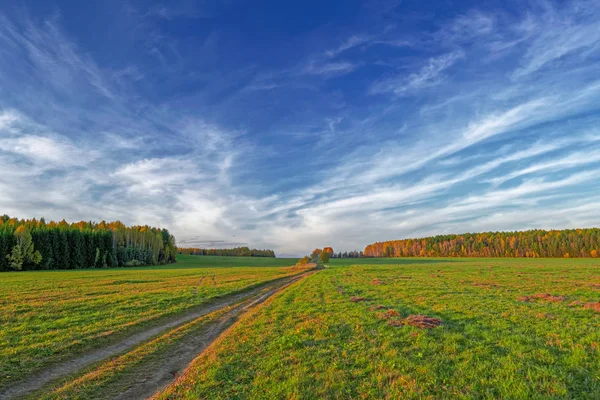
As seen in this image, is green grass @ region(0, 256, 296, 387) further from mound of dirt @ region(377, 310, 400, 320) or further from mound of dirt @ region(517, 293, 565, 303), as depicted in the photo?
mound of dirt @ region(517, 293, 565, 303)

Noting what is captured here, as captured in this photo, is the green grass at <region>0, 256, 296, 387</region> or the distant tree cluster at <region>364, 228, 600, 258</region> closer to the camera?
the green grass at <region>0, 256, 296, 387</region>

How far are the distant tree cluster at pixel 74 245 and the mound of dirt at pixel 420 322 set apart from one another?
9935 cm

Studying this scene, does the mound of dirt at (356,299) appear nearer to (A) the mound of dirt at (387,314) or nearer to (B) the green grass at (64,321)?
(A) the mound of dirt at (387,314)

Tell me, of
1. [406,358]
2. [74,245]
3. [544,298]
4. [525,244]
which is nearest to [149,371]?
→ [406,358]

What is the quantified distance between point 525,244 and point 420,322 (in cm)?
18509

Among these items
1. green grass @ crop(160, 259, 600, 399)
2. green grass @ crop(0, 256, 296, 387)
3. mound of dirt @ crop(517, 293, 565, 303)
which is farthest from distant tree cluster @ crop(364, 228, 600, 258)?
green grass @ crop(0, 256, 296, 387)

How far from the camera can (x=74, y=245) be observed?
93188 millimetres

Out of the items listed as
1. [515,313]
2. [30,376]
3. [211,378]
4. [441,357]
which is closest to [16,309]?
[30,376]

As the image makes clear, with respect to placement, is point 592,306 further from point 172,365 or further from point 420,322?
point 172,365

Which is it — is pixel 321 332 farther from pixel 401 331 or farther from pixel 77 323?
pixel 77 323

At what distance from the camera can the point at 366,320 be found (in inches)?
659

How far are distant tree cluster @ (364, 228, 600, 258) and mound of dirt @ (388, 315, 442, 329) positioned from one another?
17543cm

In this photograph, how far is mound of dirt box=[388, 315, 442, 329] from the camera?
1488 cm

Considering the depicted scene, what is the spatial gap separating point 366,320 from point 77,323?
17.0 metres
